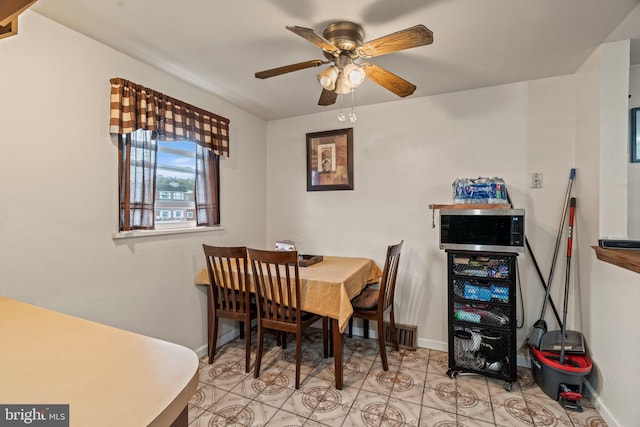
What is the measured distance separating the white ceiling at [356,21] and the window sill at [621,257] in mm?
1272

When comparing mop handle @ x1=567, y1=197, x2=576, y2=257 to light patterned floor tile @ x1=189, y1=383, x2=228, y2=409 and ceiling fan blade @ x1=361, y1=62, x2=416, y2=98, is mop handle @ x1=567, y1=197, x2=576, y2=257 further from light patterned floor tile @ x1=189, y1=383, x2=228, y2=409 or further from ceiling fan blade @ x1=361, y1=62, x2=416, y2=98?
light patterned floor tile @ x1=189, y1=383, x2=228, y2=409

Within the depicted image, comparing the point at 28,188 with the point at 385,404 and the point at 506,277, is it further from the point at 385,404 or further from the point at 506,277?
the point at 506,277

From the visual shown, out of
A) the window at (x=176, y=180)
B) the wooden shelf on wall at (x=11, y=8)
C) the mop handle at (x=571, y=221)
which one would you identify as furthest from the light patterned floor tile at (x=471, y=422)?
the wooden shelf on wall at (x=11, y=8)

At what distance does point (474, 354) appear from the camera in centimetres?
223

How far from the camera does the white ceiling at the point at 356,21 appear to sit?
5.03 ft

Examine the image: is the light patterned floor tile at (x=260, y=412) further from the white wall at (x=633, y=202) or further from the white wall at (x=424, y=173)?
the white wall at (x=633, y=202)

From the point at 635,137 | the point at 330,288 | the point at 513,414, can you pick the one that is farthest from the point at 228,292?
the point at 635,137

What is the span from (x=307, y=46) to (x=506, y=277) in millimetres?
2067

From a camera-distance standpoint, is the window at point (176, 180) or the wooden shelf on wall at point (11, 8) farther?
the window at point (176, 180)

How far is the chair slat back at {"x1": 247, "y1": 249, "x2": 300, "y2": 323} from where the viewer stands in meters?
2.05

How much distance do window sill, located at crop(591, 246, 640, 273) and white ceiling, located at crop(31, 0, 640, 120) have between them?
1.27 metres

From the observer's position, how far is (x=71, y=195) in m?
1.73

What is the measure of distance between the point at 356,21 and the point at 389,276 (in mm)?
1807

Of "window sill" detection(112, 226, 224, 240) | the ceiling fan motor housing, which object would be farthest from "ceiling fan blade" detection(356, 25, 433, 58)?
"window sill" detection(112, 226, 224, 240)
